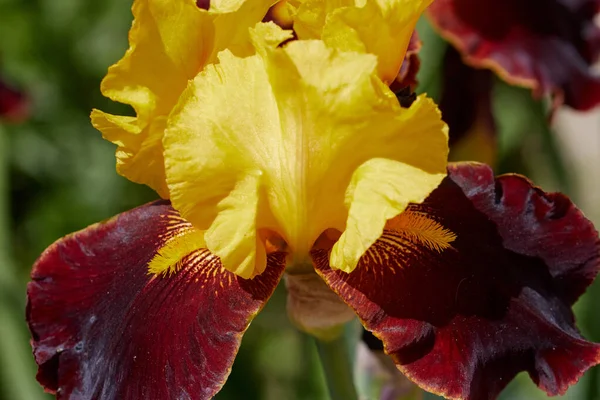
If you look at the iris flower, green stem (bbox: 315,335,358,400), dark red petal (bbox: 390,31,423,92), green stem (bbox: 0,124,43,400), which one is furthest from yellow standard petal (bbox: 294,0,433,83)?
green stem (bbox: 0,124,43,400)

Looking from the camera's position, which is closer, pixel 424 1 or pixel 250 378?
pixel 424 1

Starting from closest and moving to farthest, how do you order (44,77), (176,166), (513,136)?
(176,166) < (513,136) < (44,77)

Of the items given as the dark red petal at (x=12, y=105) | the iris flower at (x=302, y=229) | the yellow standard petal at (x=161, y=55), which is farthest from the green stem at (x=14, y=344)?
the yellow standard petal at (x=161, y=55)

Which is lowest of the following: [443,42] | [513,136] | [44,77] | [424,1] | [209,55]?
[44,77]

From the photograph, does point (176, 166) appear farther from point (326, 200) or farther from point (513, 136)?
point (513, 136)

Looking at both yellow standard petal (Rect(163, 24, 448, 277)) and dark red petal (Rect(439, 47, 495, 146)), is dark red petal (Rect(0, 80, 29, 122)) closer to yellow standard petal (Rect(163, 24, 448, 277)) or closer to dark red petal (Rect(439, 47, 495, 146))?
dark red petal (Rect(439, 47, 495, 146))

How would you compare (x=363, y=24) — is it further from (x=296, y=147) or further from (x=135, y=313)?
(x=135, y=313)

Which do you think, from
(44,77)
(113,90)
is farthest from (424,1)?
(44,77)
